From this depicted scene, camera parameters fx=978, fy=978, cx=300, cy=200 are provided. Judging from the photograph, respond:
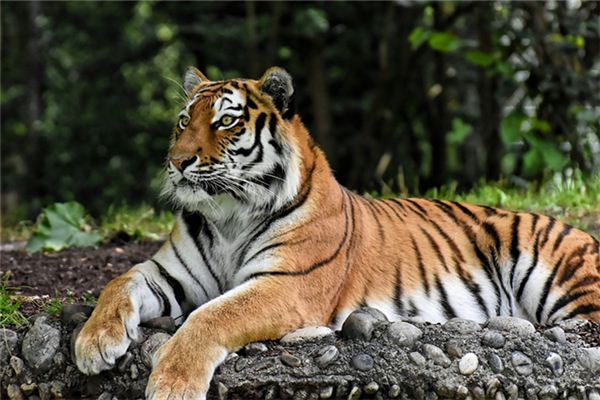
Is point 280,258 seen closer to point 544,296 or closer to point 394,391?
point 394,391

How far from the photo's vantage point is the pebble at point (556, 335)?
12.9 feet

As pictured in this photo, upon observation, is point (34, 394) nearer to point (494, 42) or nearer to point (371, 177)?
point (494, 42)

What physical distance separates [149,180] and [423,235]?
29.3 ft

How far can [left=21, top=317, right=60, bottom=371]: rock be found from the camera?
12.8 feet

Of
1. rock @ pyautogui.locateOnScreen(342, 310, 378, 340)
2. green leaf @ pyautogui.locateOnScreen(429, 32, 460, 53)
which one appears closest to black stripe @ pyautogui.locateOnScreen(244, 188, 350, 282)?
rock @ pyautogui.locateOnScreen(342, 310, 378, 340)

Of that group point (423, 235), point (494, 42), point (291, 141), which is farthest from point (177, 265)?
point (494, 42)

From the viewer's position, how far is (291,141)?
4.17 m

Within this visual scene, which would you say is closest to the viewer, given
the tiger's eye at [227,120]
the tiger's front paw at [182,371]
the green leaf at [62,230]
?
the tiger's front paw at [182,371]

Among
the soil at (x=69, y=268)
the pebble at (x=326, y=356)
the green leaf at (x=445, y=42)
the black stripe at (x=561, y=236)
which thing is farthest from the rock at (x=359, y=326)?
the green leaf at (x=445, y=42)

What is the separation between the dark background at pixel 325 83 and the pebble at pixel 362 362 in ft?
16.4

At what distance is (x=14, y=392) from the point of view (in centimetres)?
395

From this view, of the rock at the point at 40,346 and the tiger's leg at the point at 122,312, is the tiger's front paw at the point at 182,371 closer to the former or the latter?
the tiger's leg at the point at 122,312

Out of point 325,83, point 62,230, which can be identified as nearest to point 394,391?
point 62,230

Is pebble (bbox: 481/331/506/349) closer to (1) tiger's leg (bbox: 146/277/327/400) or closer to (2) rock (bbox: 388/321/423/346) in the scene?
(2) rock (bbox: 388/321/423/346)
